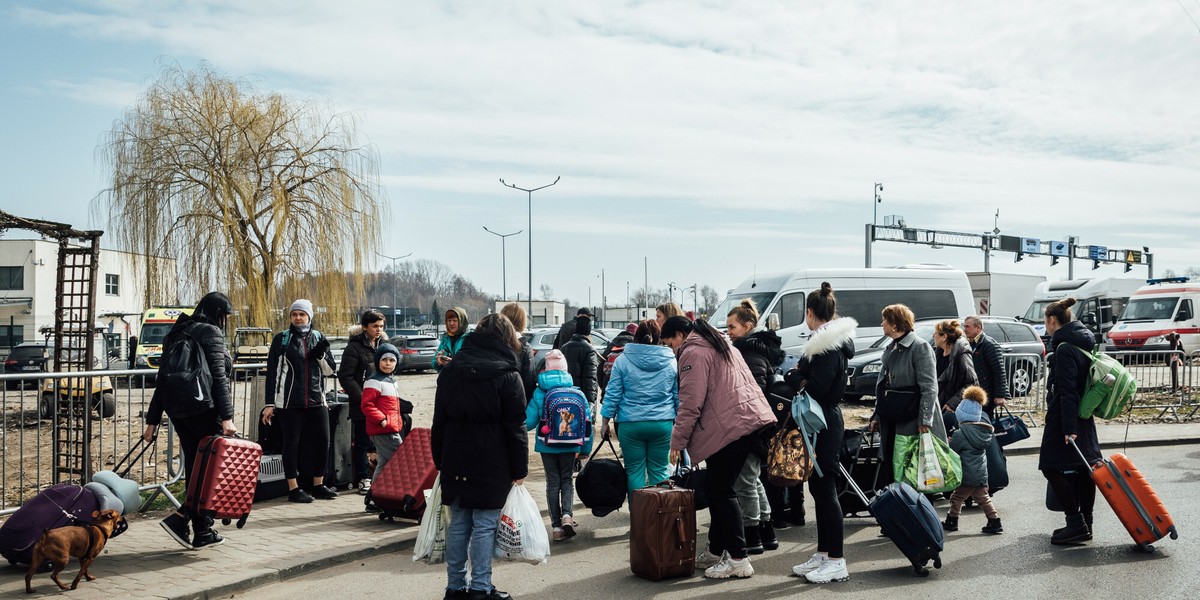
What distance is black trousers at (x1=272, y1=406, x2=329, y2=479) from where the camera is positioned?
27.2 ft

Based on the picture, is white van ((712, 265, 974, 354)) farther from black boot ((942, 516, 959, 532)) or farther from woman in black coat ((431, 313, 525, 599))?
woman in black coat ((431, 313, 525, 599))

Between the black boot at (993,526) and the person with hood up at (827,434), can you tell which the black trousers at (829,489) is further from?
the black boot at (993,526)

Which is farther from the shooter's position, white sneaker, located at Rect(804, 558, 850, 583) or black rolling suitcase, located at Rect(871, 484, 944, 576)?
black rolling suitcase, located at Rect(871, 484, 944, 576)

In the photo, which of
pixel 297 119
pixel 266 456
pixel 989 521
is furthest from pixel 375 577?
pixel 297 119

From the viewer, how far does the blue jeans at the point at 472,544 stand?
536cm

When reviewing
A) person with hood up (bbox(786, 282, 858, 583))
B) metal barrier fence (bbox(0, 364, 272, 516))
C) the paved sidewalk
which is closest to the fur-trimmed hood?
person with hood up (bbox(786, 282, 858, 583))

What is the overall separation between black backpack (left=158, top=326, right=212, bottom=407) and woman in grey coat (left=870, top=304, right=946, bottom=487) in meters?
4.72

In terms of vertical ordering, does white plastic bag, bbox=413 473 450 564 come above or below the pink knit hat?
below

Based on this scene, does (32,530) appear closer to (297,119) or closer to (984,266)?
(297,119)

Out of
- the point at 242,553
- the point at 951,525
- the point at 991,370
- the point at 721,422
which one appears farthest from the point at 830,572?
the point at 242,553

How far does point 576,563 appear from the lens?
6578mm

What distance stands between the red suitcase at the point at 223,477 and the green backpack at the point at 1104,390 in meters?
5.89

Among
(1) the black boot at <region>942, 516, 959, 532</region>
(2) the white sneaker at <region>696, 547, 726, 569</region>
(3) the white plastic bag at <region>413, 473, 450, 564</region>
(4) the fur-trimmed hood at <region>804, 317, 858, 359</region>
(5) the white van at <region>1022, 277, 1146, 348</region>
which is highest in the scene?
(5) the white van at <region>1022, 277, 1146, 348</region>

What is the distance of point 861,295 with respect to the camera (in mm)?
20922
